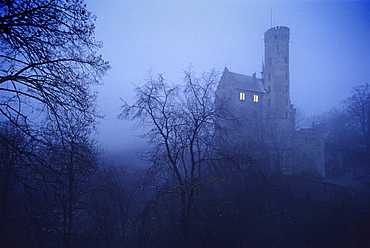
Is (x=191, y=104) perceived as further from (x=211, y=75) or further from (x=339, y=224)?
(x=339, y=224)

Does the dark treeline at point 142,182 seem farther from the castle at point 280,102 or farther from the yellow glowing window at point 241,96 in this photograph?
the yellow glowing window at point 241,96

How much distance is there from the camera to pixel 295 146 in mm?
28797

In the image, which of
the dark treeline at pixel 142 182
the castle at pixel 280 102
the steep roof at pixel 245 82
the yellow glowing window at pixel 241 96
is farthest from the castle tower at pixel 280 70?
the dark treeline at pixel 142 182

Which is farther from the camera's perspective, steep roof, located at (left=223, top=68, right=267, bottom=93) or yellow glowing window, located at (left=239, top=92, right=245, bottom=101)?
yellow glowing window, located at (left=239, top=92, right=245, bottom=101)

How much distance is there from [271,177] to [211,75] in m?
12.1

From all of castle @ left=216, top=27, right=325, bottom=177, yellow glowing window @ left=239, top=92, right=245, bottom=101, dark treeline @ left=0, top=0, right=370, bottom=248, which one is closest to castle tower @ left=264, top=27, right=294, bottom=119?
castle @ left=216, top=27, right=325, bottom=177

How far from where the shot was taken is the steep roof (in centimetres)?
3531

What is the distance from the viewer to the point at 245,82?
1491 inches

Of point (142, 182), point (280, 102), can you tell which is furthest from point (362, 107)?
point (142, 182)

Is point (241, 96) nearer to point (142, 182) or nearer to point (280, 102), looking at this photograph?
point (280, 102)

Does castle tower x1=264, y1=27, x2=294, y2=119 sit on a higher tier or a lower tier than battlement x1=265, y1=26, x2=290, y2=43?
lower

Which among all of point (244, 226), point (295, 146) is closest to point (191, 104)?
point (244, 226)

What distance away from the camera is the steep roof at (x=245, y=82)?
35.3m

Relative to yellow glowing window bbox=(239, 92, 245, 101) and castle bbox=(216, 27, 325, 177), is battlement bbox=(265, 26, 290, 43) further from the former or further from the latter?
yellow glowing window bbox=(239, 92, 245, 101)
